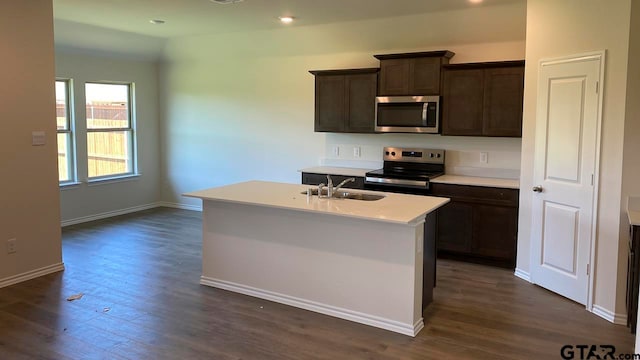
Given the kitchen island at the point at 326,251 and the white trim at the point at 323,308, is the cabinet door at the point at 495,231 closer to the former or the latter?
the kitchen island at the point at 326,251

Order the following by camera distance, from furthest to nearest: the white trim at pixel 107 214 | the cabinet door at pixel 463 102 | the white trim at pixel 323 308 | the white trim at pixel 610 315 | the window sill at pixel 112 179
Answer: the window sill at pixel 112 179, the white trim at pixel 107 214, the cabinet door at pixel 463 102, the white trim at pixel 610 315, the white trim at pixel 323 308

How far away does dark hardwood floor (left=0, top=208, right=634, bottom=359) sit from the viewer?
329 cm

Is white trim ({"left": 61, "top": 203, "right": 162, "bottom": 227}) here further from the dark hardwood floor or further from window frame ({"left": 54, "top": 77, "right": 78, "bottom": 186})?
the dark hardwood floor

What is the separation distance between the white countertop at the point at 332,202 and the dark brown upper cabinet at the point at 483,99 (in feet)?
5.35

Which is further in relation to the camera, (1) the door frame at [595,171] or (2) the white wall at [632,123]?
(1) the door frame at [595,171]

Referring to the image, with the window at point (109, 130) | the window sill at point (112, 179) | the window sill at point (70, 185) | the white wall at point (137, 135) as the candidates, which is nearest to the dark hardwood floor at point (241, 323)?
the window sill at point (70, 185)

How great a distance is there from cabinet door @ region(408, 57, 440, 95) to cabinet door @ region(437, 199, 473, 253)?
1.24m

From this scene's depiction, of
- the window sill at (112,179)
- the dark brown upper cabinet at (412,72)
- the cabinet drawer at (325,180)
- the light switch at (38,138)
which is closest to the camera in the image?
the light switch at (38,138)

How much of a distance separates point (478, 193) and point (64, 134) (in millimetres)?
5371

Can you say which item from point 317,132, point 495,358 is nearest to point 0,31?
point 317,132

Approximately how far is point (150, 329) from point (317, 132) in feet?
11.8

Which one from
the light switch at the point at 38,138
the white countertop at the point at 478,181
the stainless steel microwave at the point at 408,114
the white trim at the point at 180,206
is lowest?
the white trim at the point at 180,206

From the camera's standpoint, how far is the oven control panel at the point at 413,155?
588cm

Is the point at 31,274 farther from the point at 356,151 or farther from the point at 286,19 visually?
the point at 356,151
